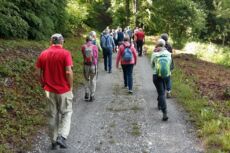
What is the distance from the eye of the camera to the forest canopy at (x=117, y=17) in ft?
62.6

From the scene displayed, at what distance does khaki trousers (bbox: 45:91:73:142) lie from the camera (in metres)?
7.87

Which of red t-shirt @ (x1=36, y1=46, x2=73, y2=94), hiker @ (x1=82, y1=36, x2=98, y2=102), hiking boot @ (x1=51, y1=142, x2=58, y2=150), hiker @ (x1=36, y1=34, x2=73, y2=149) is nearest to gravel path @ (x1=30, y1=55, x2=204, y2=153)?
hiking boot @ (x1=51, y1=142, x2=58, y2=150)

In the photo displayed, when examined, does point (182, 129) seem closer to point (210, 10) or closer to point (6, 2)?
point (6, 2)

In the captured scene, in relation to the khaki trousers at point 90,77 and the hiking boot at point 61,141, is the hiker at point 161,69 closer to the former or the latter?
the khaki trousers at point 90,77

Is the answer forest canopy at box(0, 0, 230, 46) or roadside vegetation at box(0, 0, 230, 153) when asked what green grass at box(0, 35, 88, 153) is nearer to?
roadside vegetation at box(0, 0, 230, 153)

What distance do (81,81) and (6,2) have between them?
5.07 metres

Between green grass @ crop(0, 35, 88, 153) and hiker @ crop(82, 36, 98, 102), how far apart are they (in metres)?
1.41

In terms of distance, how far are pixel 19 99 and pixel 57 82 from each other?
11.4ft

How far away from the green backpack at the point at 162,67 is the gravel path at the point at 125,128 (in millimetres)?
1134

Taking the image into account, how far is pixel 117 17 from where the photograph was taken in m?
46.9

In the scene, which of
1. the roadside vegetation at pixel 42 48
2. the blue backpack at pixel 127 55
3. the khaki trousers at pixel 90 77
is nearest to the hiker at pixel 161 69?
the roadside vegetation at pixel 42 48

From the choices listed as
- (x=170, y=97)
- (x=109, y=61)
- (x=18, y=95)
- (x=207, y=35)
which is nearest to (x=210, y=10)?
(x=207, y=35)

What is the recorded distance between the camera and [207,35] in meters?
50.2

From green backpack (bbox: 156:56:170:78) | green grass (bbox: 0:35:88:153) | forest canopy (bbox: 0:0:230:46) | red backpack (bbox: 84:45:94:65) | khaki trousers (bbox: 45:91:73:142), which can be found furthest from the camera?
forest canopy (bbox: 0:0:230:46)
